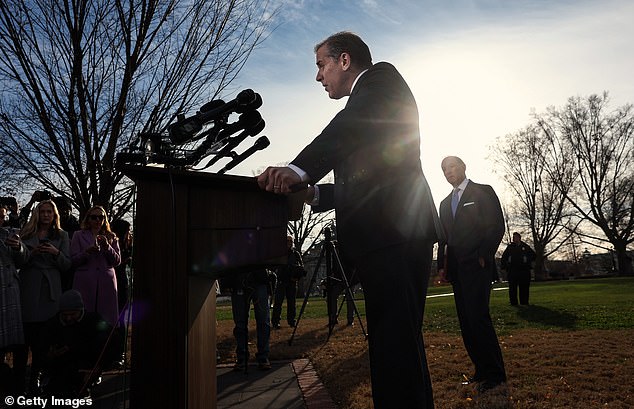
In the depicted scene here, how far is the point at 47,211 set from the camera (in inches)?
217

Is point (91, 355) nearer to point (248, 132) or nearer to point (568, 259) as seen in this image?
point (248, 132)

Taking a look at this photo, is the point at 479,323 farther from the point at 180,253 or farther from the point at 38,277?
the point at 38,277

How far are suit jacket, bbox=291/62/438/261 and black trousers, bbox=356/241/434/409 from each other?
77mm

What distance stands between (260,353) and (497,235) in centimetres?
313

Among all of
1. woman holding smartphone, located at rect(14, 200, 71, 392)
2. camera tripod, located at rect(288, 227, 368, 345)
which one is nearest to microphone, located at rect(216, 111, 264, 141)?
woman holding smartphone, located at rect(14, 200, 71, 392)

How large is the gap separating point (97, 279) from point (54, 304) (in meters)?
0.65

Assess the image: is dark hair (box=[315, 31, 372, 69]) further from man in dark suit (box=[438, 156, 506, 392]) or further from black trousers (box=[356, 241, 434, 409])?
man in dark suit (box=[438, 156, 506, 392])

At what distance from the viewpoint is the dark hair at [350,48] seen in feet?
7.62

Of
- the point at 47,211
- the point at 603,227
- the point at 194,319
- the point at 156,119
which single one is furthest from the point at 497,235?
the point at 603,227

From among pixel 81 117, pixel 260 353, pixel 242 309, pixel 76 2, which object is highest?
pixel 76 2

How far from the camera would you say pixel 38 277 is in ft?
17.0

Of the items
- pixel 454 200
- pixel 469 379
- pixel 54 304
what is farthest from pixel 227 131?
pixel 54 304

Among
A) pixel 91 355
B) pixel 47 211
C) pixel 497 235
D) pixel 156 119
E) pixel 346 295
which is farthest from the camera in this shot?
pixel 346 295

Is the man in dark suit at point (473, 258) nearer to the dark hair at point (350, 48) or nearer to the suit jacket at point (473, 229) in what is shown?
the suit jacket at point (473, 229)
